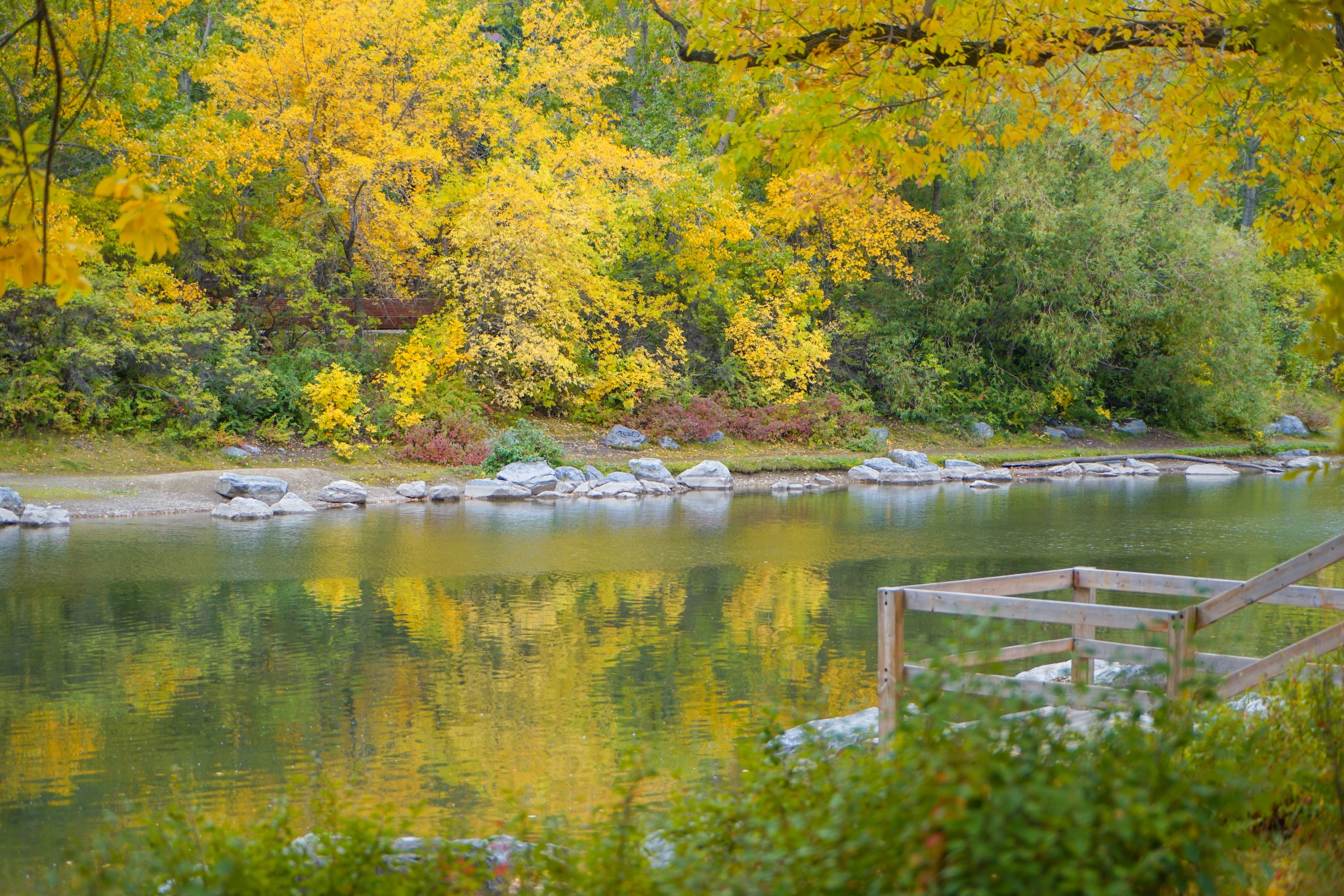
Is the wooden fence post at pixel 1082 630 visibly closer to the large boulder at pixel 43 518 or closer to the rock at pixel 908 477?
the large boulder at pixel 43 518

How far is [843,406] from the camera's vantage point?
28953 millimetres

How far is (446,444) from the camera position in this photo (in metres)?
23.0

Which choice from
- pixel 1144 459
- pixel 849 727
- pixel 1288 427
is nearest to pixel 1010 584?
pixel 849 727

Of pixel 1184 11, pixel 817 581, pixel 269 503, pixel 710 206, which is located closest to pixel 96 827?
pixel 1184 11

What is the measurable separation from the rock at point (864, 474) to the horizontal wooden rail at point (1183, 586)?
770 inches

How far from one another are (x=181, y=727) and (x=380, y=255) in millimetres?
18936

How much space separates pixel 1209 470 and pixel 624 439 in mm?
14891

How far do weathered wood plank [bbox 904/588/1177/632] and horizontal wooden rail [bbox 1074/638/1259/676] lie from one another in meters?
0.16

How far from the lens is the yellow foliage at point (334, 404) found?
881 inches

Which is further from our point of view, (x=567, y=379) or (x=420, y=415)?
(x=567, y=379)

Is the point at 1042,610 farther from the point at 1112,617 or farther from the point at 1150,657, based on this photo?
the point at 1150,657

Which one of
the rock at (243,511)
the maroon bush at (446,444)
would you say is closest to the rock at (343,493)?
the rock at (243,511)

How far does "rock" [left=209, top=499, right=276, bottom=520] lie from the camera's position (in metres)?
17.8

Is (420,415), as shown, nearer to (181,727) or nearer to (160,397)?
(160,397)
